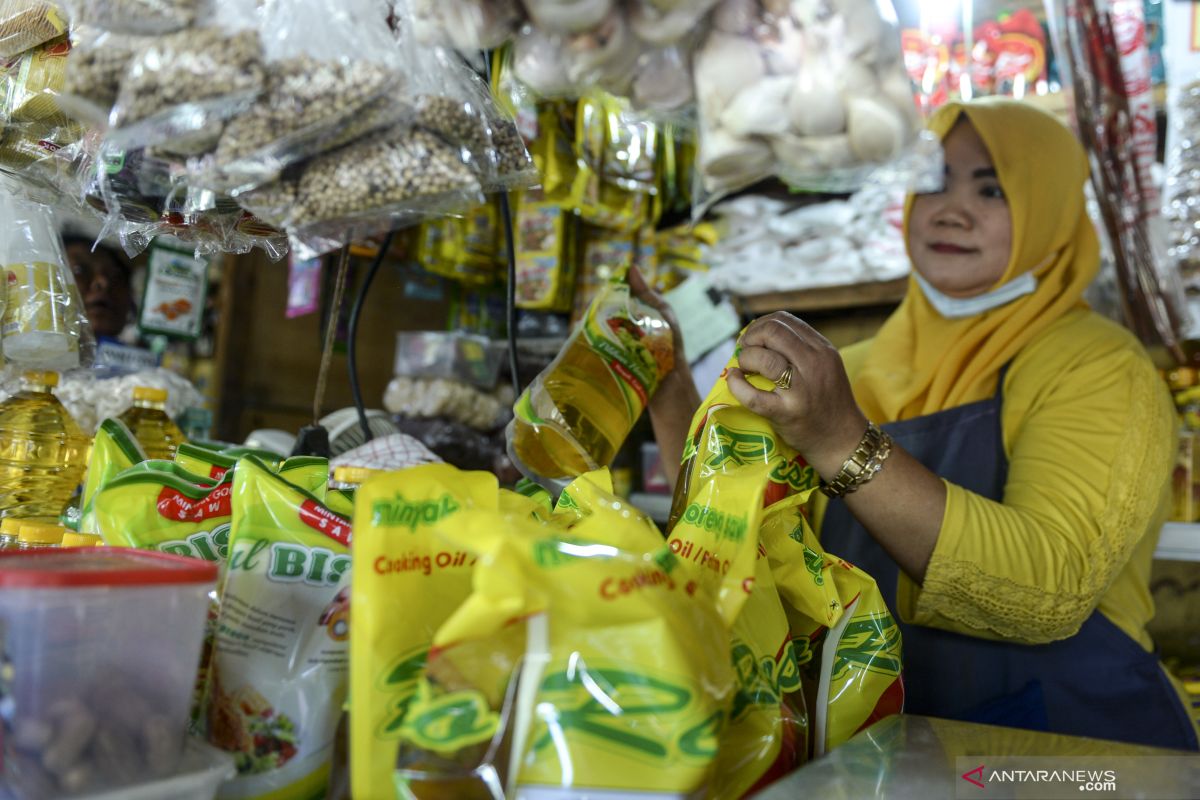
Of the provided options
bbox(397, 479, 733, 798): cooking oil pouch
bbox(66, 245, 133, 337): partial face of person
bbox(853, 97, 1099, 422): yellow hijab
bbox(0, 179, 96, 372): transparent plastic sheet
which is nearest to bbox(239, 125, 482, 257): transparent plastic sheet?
bbox(397, 479, 733, 798): cooking oil pouch

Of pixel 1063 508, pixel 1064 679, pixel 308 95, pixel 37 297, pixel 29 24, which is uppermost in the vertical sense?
pixel 29 24

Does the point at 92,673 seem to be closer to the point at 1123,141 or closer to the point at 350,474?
the point at 350,474

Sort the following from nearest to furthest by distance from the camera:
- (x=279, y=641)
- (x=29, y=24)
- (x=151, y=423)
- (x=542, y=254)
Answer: (x=279, y=641) → (x=29, y=24) → (x=151, y=423) → (x=542, y=254)

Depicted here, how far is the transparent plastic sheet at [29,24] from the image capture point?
769 millimetres

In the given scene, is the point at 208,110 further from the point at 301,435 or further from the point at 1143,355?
the point at 1143,355

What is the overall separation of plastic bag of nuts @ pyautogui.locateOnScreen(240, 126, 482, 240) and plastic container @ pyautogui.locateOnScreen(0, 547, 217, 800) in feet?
0.74

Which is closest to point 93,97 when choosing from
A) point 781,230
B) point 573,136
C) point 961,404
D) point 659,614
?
point 659,614

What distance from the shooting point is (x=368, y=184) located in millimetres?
517

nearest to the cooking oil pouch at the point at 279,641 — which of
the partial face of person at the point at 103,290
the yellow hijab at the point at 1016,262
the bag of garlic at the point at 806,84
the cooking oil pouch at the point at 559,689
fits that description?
the cooking oil pouch at the point at 559,689

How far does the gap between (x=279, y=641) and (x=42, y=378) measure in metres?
0.67

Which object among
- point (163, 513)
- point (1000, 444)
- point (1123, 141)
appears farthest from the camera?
point (1123, 141)

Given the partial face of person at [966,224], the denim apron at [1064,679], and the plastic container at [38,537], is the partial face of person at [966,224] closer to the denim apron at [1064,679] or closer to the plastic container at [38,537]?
the denim apron at [1064,679]

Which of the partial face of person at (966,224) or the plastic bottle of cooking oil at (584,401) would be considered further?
the partial face of person at (966,224)

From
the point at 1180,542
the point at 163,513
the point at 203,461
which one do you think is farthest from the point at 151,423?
the point at 1180,542
